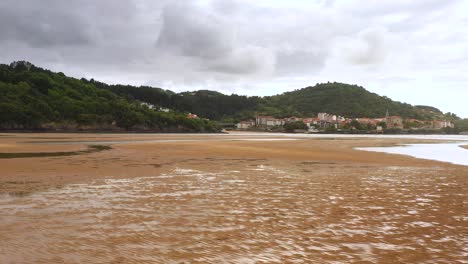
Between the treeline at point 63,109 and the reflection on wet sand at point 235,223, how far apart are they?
82.9 meters

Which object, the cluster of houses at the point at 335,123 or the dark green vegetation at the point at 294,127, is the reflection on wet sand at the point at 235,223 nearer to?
the dark green vegetation at the point at 294,127

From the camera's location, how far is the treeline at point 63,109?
83625 millimetres

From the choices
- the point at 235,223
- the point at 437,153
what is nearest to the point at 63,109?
the point at 437,153

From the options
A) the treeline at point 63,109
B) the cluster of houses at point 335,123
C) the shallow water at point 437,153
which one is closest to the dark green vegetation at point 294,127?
the cluster of houses at point 335,123

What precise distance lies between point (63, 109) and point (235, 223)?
101274 mm

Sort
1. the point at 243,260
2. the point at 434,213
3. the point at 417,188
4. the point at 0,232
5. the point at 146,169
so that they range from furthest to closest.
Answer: the point at 146,169, the point at 417,188, the point at 434,213, the point at 0,232, the point at 243,260

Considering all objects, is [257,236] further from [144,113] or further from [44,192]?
[144,113]

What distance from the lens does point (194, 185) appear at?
40.7 feet

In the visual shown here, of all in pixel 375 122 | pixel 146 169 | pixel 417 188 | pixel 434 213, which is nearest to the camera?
pixel 434 213

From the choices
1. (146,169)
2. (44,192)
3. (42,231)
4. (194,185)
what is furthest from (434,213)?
(146,169)

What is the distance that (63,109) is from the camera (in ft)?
318

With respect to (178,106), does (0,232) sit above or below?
below

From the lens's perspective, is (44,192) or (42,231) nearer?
(42,231)

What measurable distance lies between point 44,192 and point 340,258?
352 inches
